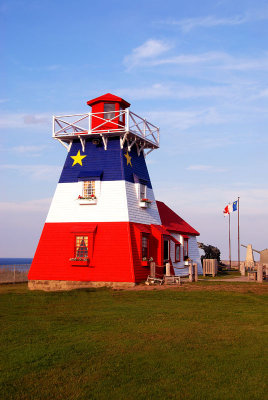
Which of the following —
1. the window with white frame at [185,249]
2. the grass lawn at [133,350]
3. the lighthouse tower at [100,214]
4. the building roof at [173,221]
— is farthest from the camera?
the window with white frame at [185,249]

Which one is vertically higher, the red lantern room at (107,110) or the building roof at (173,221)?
the red lantern room at (107,110)

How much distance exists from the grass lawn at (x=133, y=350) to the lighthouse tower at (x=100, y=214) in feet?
29.2

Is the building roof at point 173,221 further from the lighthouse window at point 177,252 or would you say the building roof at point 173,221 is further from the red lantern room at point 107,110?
the red lantern room at point 107,110

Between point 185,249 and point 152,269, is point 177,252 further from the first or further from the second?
point 152,269

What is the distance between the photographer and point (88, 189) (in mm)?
30906

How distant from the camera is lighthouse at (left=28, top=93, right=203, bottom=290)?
29188 mm

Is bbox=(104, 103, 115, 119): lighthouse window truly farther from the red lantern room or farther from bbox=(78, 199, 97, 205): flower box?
bbox=(78, 199, 97, 205): flower box

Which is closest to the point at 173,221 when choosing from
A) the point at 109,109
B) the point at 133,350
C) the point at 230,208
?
the point at 230,208

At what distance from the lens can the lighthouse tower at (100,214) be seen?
95.7 feet

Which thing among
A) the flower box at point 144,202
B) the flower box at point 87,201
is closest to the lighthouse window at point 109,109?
the flower box at point 87,201

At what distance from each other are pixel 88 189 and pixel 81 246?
4046 mm

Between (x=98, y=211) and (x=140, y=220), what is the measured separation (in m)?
3.14

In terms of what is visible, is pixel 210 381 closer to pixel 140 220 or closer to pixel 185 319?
pixel 185 319

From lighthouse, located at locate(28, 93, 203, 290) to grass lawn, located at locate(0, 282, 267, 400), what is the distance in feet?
29.1
